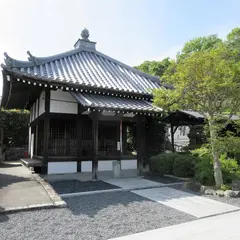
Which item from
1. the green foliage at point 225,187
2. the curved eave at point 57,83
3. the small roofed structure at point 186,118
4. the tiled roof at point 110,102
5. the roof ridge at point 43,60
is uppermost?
the roof ridge at point 43,60

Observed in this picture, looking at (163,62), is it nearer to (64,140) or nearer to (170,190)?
(64,140)

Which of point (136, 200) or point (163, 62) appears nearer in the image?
point (136, 200)

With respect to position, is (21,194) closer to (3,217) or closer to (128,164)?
(3,217)

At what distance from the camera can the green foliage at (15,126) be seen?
17.8 m

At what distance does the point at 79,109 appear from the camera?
10844 millimetres

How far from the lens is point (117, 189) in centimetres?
751

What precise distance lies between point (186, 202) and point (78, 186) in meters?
3.61

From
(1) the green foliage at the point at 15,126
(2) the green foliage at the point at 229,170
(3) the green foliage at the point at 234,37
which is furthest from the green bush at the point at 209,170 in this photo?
(3) the green foliage at the point at 234,37

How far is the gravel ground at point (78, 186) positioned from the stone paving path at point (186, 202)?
128 centimetres

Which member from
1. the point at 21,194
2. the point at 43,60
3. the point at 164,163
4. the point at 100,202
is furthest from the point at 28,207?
the point at 43,60

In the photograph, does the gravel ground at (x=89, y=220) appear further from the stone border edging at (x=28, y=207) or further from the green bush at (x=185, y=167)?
the green bush at (x=185, y=167)

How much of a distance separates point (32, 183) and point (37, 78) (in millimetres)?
4106

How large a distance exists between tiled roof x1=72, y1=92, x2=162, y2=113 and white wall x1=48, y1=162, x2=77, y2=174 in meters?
3.09

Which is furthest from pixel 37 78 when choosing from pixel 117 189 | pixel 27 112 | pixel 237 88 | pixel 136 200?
pixel 27 112
